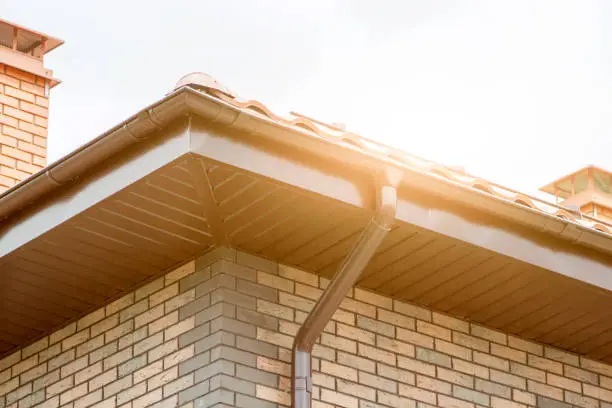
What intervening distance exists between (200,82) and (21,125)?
6423mm

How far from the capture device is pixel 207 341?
7.52 meters

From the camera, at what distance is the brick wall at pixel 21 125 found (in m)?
12.6

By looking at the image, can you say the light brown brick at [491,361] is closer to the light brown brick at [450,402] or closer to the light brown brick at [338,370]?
the light brown brick at [450,402]

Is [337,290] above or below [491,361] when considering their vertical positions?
below

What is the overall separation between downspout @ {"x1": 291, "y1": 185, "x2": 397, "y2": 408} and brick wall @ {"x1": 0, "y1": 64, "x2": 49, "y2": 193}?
17.5 ft

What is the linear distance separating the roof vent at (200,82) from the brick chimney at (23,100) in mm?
5659

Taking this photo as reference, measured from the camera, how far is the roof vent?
22.7ft

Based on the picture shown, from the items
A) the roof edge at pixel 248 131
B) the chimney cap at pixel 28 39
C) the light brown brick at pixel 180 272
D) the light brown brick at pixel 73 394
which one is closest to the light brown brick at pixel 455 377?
the roof edge at pixel 248 131

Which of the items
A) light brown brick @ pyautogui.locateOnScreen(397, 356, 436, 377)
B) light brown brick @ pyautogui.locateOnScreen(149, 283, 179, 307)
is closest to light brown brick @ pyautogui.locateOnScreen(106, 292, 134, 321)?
light brown brick @ pyautogui.locateOnScreen(149, 283, 179, 307)

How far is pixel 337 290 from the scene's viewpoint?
753 centimetres

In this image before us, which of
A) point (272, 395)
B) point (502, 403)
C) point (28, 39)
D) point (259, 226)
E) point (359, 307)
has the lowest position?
point (272, 395)

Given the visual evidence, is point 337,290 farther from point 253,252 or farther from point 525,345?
point 525,345

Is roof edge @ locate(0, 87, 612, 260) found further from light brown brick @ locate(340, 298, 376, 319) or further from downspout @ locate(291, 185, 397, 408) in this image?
light brown brick @ locate(340, 298, 376, 319)

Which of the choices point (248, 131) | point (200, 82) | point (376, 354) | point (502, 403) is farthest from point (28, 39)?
point (248, 131)
